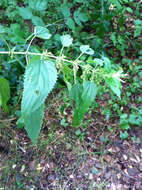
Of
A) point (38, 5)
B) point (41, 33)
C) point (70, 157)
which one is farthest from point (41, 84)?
point (70, 157)

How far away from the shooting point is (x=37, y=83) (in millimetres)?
607

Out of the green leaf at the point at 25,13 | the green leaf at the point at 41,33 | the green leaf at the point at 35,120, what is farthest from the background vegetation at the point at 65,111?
the green leaf at the point at 35,120

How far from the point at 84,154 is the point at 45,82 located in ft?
4.42

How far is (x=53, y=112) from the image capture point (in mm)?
1985

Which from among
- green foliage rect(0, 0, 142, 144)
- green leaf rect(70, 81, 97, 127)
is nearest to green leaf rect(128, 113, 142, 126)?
green foliage rect(0, 0, 142, 144)

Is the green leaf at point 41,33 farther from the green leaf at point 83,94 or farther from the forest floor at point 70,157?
the forest floor at point 70,157

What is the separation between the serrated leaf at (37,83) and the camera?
23.2 inches

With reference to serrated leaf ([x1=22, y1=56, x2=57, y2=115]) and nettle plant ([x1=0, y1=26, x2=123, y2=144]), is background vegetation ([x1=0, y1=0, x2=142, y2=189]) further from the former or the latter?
serrated leaf ([x1=22, y1=56, x2=57, y2=115])

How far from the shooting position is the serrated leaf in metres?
0.59

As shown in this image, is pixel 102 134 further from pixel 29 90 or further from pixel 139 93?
pixel 29 90

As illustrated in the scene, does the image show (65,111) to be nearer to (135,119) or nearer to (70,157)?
(70,157)

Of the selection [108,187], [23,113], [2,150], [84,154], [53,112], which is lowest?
[108,187]

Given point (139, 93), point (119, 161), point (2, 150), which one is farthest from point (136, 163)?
point (2, 150)

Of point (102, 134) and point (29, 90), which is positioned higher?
point (29, 90)
